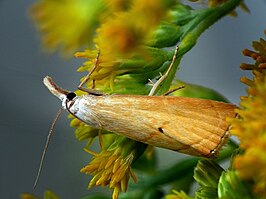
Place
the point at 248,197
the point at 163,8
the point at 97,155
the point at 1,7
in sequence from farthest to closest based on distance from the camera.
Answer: the point at 1,7
the point at 163,8
the point at 97,155
the point at 248,197

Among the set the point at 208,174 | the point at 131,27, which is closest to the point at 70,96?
the point at 131,27

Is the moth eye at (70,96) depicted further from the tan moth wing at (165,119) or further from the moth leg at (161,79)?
the moth leg at (161,79)

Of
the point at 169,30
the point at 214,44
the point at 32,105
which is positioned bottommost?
the point at 32,105

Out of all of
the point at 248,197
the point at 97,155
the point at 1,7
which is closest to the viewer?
the point at 248,197

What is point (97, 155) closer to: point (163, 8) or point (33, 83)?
point (163, 8)

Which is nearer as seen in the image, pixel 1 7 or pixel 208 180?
pixel 208 180

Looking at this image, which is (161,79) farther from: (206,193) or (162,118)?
(206,193)

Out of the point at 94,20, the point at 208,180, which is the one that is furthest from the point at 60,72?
the point at 208,180

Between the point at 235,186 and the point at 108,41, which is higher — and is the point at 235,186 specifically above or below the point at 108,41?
below
